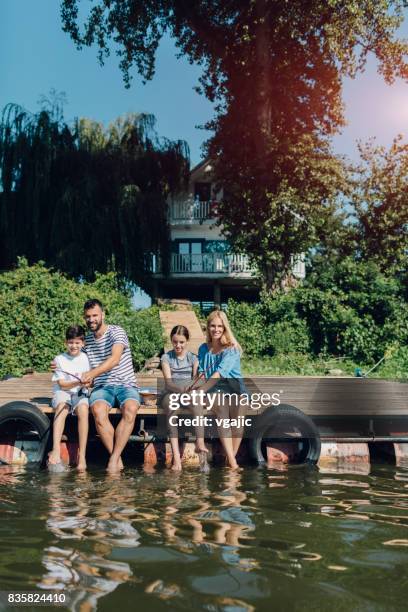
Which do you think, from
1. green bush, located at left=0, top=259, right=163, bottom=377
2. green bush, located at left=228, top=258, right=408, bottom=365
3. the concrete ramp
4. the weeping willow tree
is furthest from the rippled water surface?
the weeping willow tree

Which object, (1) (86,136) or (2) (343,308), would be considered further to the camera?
(1) (86,136)

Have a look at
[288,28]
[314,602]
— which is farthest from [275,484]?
[288,28]

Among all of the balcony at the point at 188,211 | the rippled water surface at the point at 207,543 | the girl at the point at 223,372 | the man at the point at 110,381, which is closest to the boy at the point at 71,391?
the man at the point at 110,381

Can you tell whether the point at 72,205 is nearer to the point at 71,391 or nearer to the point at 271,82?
the point at 271,82

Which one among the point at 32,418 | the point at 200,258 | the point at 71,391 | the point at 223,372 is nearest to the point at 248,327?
the point at 200,258

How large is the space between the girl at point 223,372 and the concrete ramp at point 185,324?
8.83 metres

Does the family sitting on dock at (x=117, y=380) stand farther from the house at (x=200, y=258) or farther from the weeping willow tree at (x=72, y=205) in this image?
the house at (x=200, y=258)

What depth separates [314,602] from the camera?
2.52 metres

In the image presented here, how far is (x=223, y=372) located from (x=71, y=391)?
1773 millimetres

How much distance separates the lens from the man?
6.52 meters

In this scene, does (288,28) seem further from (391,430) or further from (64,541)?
(64,541)

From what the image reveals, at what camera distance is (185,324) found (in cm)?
2009

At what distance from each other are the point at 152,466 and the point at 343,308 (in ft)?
44.2

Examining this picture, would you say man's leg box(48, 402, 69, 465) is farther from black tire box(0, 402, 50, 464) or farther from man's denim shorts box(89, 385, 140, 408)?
man's denim shorts box(89, 385, 140, 408)
